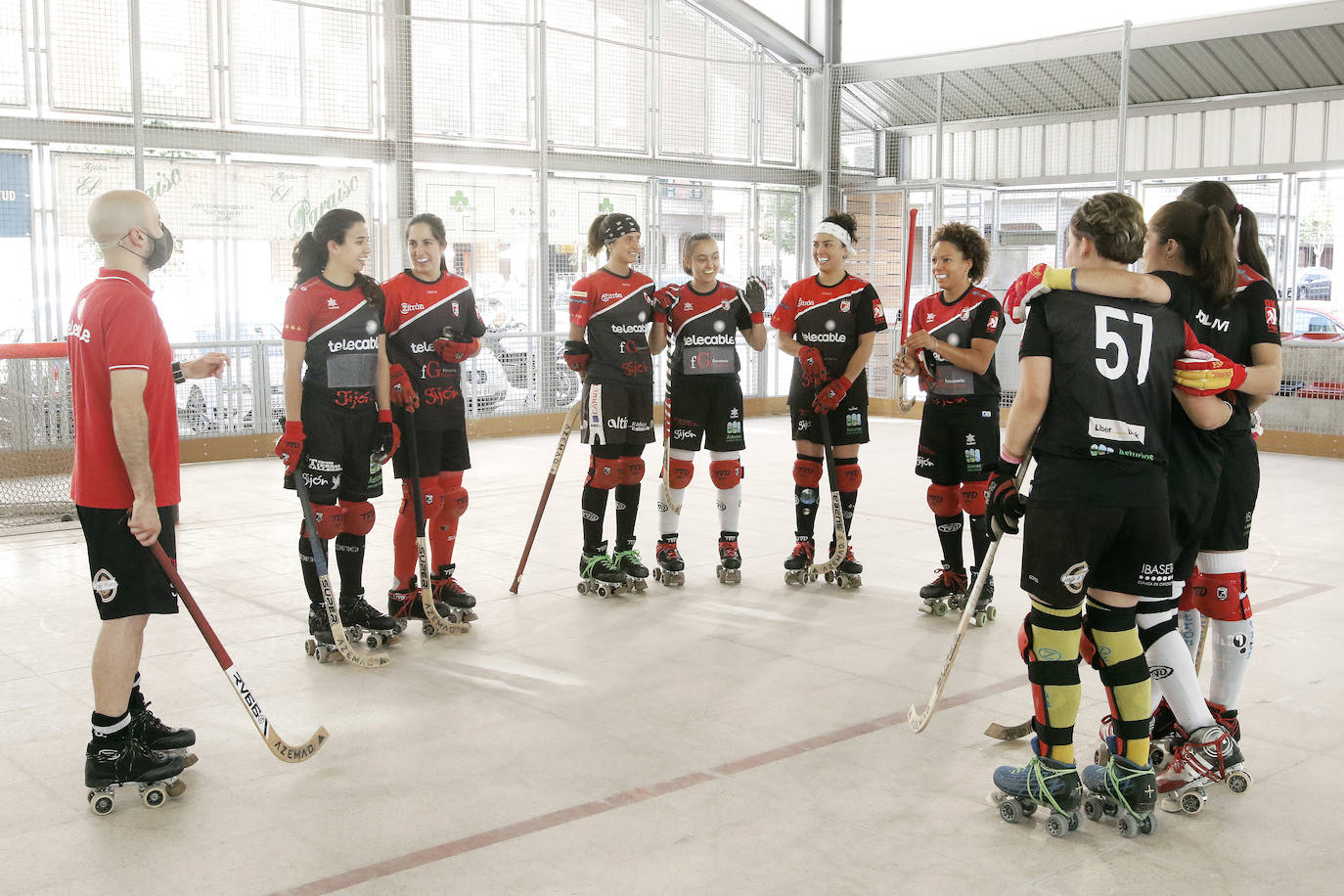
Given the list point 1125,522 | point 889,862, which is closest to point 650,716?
point 889,862

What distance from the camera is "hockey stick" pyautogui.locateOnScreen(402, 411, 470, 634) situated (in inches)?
195

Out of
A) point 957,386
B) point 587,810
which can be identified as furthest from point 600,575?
point 587,810

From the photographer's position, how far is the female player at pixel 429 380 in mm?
5039

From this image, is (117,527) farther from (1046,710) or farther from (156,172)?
(156,172)

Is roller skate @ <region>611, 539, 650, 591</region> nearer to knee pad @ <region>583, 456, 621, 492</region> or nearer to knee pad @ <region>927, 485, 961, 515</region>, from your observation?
knee pad @ <region>583, 456, 621, 492</region>

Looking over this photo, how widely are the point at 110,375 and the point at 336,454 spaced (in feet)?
4.60

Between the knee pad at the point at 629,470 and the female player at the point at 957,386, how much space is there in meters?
1.28

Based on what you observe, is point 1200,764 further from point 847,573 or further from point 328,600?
point 328,600

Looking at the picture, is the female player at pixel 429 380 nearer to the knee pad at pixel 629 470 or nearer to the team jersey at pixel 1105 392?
the knee pad at pixel 629 470

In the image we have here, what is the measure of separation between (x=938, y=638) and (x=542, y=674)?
1607mm

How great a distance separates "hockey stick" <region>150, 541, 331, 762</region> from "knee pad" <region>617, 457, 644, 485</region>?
240 cm

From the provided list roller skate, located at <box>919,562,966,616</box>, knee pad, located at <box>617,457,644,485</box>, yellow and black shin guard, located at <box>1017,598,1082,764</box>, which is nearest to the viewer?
yellow and black shin guard, located at <box>1017,598,1082,764</box>

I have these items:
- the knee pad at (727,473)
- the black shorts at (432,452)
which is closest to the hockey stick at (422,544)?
the black shorts at (432,452)

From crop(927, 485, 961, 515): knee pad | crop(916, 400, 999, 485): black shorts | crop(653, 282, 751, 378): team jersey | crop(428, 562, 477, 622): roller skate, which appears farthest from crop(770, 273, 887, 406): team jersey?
crop(428, 562, 477, 622): roller skate
